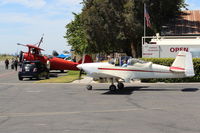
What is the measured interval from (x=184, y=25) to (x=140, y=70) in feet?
95.1

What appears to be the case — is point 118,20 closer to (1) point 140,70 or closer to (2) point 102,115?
(1) point 140,70

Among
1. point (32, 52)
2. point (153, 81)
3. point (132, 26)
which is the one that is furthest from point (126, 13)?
Answer: point (153, 81)

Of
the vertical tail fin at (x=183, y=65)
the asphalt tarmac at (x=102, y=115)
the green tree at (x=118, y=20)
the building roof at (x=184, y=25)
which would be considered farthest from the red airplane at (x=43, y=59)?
the asphalt tarmac at (x=102, y=115)

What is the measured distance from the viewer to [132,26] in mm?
37250

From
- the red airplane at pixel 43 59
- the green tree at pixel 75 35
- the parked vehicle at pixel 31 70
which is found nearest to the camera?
the parked vehicle at pixel 31 70

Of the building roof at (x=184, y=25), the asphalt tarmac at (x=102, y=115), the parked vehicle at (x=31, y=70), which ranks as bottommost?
the asphalt tarmac at (x=102, y=115)

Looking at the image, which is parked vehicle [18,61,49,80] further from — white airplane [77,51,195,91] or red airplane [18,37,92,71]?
white airplane [77,51,195,91]

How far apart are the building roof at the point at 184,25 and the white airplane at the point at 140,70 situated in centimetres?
2549

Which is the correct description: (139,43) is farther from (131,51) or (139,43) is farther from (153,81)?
(153,81)

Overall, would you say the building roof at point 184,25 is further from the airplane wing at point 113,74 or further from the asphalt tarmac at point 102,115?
the asphalt tarmac at point 102,115

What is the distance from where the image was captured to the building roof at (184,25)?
41.8 meters

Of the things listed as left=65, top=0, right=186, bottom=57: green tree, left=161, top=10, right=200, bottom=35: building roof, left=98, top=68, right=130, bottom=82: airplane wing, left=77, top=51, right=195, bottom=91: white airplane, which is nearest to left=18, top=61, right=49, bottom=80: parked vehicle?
left=77, top=51, right=195, bottom=91: white airplane

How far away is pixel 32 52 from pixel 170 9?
69.9 feet

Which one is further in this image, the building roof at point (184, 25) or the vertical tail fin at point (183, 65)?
the building roof at point (184, 25)
